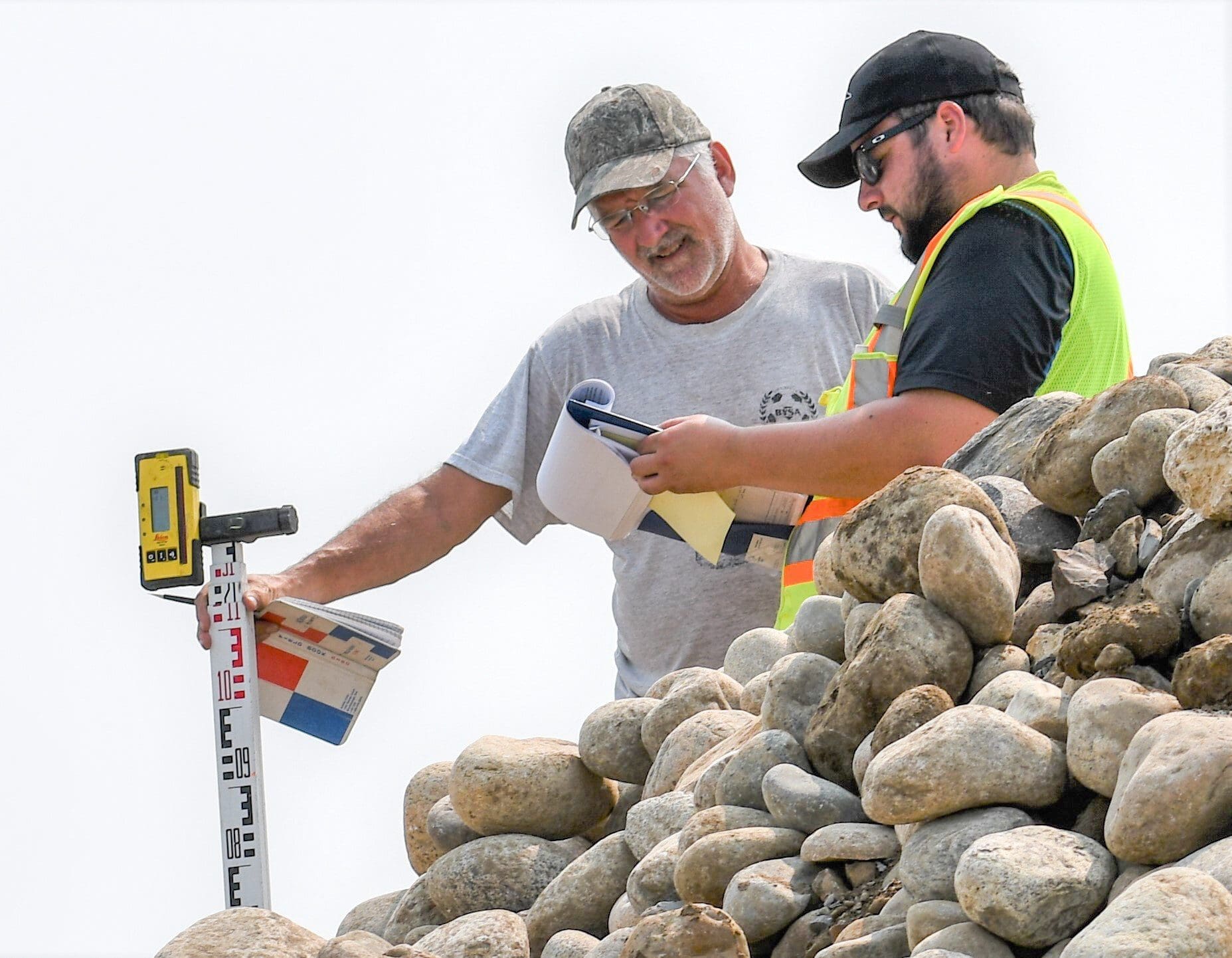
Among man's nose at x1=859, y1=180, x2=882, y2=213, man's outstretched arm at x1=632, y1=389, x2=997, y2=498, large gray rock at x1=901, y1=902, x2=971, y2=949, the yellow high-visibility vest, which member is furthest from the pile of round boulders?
man's nose at x1=859, y1=180, x2=882, y2=213

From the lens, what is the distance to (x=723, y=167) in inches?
227

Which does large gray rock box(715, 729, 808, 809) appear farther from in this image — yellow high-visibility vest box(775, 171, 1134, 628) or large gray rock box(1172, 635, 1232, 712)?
yellow high-visibility vest box(775, 171, 1134, 628)

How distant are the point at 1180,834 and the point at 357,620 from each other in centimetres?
→ 290

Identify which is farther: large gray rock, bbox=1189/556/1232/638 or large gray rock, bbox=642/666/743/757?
large gray rock, bbox=642/666/743/757

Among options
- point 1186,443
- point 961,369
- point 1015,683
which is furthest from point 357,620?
point 1186,443

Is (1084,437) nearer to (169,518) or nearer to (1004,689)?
(1004,689)

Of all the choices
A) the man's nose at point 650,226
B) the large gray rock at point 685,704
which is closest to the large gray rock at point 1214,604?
the large gray rock at point 685,704

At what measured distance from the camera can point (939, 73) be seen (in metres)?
4.13

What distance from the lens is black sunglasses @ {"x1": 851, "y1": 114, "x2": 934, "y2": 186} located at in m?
4.14

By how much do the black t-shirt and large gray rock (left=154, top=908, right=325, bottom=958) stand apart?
1.79m

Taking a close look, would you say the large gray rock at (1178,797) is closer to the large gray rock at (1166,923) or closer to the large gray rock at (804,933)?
the large gray rock at (1166,923)

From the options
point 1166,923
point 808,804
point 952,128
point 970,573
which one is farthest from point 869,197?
point 1166,923

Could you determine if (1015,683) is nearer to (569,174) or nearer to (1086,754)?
(1086,754)

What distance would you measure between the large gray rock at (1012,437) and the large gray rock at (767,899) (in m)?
1.03
